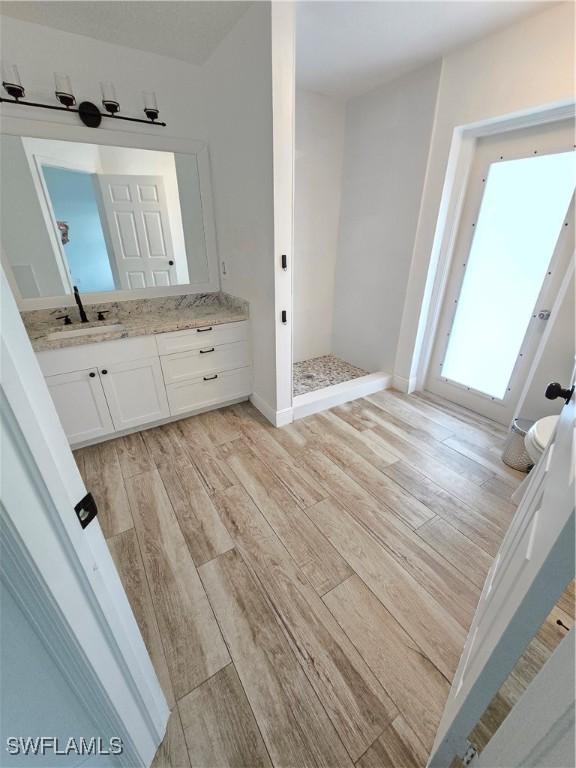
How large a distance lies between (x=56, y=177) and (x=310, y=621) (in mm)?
3001

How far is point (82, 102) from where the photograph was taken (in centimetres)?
204

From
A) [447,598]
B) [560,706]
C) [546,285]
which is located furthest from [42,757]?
[546,285]

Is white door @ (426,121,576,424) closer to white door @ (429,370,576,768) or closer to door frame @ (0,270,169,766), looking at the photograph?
white door @ (429,370,576,768)

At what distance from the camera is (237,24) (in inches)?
70.4

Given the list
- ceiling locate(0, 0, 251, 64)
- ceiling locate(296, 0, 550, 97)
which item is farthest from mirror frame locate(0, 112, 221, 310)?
ceiling locate(296, 0, 550, 97)

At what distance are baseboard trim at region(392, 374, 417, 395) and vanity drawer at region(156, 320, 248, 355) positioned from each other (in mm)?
1537

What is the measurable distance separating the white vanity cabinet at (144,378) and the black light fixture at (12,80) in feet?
4.97

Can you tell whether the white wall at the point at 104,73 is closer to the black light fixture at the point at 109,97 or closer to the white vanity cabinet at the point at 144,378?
the black light fixture at the point at 109,97

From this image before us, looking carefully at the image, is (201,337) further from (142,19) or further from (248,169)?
(142,19)

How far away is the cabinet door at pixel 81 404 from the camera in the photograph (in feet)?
6.49

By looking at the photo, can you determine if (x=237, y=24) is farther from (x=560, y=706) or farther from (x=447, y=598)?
(x=447, y=598)

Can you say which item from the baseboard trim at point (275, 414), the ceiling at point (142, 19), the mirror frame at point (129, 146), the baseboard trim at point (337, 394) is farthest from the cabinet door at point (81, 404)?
the ceiling at point (142, 19)

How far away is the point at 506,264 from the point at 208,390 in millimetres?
2481

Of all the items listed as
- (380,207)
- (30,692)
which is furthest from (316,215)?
(30,692)
